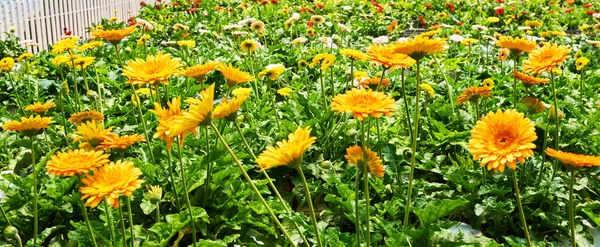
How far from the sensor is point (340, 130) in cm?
274

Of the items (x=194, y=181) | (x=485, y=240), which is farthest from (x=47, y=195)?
→ (x=485, y=240)

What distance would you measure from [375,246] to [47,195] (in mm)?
1269

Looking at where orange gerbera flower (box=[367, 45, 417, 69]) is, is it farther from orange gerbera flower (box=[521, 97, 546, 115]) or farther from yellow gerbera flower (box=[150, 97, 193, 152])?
orange gerbera flower (box=[521, 97, 546, 115])

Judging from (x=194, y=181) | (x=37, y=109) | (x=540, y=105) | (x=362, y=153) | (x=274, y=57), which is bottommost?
(x=274, y=57)

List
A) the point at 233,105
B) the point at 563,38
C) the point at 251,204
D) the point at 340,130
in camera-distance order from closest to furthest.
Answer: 1. the point at 233,105
2. the point at 251,204
3. the point at 340,130
4. the point at 563,38

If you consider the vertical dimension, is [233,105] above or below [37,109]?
above

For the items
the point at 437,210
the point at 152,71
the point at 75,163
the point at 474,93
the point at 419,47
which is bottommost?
the point at 437,210

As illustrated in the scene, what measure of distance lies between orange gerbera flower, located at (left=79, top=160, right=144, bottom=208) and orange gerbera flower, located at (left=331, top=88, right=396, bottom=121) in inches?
18.2

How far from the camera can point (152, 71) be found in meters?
1.63

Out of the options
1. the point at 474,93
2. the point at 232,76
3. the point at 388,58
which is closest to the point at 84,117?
the point at 232,76

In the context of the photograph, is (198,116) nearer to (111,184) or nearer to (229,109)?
(229,109)

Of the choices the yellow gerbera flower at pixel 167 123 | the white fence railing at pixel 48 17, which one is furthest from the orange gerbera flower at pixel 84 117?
the white fence railing at pixel 48 17

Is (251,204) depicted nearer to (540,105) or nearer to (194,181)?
(194,181)

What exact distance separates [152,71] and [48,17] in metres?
6.71
